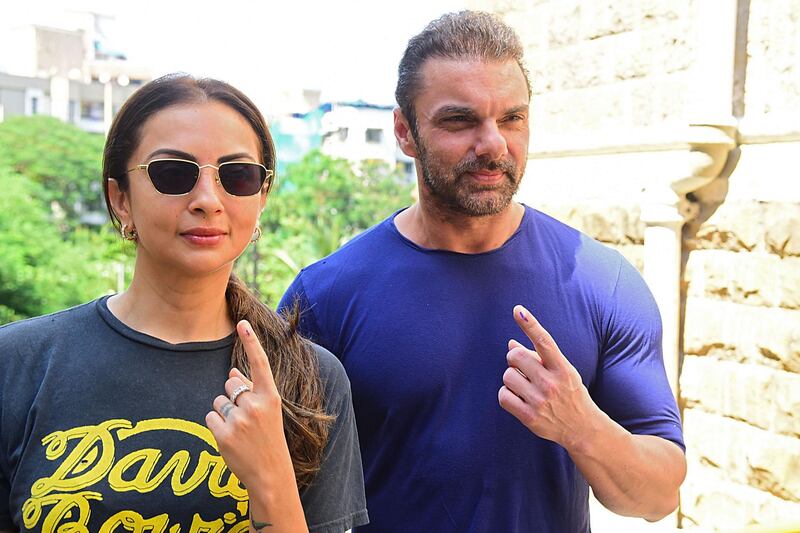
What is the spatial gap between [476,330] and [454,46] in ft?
2.30

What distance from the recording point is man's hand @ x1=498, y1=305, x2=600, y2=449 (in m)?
1.94

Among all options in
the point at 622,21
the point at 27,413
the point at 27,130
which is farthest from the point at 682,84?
the point at 27,130

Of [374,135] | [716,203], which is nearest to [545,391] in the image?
[716,203]

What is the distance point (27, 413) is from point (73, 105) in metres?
68.7

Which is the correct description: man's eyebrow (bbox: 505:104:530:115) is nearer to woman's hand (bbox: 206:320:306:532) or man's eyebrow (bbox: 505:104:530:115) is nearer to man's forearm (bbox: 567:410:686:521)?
man's forearm (bbox: 567:410:686:521)

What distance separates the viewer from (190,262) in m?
1.79

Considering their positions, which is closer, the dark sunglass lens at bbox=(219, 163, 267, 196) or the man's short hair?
the dark sunglass lens at bbox=(219, 163, 267, 196)

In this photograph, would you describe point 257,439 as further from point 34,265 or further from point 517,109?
point 34,265

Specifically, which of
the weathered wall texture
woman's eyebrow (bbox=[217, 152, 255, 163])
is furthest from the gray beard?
the weathered wall texture

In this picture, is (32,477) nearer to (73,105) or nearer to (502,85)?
(502,85)

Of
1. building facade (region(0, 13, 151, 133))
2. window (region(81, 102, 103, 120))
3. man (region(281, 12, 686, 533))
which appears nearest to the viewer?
man (region(281, 12, 686, 533))

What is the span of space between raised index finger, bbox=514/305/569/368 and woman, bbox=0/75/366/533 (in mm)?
374

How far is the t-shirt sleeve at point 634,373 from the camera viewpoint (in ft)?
7.43

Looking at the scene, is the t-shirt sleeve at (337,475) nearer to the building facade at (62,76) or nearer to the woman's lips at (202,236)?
the woman's lips at (202,236)
